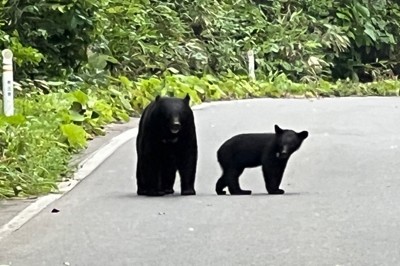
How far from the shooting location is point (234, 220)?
8.60 metres

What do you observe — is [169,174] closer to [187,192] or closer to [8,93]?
[187,192]

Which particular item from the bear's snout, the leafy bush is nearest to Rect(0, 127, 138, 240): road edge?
the leafy bush

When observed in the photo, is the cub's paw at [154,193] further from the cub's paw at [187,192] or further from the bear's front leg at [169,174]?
the cub's paw at [187,192]

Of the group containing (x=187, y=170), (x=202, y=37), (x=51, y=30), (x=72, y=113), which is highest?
(x=51, y=30)

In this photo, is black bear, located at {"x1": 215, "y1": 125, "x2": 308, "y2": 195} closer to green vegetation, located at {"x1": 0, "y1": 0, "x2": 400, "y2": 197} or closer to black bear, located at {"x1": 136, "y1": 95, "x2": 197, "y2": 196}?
black bear, located at {"x1": 136, "y1": 95, "x2": 197, "y2": 196}

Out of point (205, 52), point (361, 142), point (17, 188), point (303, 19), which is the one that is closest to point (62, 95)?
point (361, 142)

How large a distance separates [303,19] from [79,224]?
22530 millimetres

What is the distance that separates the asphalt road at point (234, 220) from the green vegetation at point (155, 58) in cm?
87

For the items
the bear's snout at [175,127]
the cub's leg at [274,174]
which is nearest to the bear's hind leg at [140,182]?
the bear's snout at [175,127]

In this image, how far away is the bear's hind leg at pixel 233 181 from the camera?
1066 cm

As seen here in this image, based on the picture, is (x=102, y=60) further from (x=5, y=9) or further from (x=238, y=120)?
(x=238, y=120)

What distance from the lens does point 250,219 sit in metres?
8.66

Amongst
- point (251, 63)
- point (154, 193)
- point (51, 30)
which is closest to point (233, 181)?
point (154, 193)

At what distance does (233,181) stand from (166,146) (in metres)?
0.99
